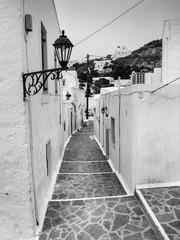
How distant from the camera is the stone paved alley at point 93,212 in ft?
16.2

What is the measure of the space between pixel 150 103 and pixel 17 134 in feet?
14.4

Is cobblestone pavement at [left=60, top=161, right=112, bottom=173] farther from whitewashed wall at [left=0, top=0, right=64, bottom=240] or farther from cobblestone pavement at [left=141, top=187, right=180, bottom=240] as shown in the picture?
whitewashed wall at [left=0, top=0, right=64, bottom=240]

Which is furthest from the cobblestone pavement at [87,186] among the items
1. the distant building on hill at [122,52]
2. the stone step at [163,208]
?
the distant building on hill at [122,52]

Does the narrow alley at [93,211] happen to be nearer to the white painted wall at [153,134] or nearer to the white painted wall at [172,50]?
the white painted wall at [153,134]

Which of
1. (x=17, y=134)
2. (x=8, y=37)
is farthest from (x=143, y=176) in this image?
(x=8, y=37)

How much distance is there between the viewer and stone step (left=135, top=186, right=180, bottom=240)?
4.68 meters

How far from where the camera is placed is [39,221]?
5.16 metres

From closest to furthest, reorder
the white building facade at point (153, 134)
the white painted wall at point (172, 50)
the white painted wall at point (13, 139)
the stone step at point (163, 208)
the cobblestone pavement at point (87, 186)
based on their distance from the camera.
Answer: the white painted wall at point (13, 139) < the stone step at point (163, 208) < the white building facade at point (153, 134) < the cobblestone pavement at point (87, 186) < the white painted wall at point (172, 50)

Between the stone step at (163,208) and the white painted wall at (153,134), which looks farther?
Result: the white painted wall at (153,134)

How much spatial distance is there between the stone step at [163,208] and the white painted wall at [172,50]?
6169mm

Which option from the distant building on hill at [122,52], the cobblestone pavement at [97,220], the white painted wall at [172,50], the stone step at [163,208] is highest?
the distant building on hill at [122,52]

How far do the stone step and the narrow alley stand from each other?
0.25 m

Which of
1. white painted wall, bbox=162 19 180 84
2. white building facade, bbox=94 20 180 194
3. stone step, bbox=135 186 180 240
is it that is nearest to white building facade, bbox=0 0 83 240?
stone step, bbox=135 186 180 240

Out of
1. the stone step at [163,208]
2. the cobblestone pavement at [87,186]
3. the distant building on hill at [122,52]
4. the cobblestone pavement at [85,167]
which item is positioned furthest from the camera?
the distant building on hill at [122,52]
